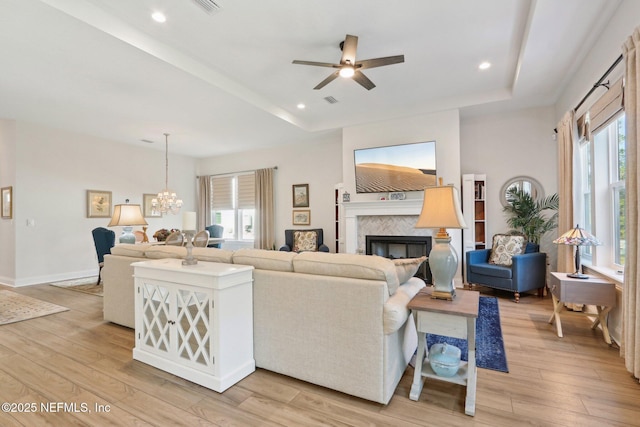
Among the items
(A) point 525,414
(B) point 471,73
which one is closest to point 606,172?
(B) point 471,73

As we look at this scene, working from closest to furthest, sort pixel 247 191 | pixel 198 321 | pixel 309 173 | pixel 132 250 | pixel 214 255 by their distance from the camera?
pixel 198 321 < pixel 214 255 < pixel 132 250 < pixel 309 173 < pixel 247 191

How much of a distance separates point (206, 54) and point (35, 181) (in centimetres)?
447

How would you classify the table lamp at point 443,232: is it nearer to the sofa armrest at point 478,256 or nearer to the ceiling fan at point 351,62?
the ceiling fan at point 351,62

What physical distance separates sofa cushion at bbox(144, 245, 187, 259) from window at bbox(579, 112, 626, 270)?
4328 mm

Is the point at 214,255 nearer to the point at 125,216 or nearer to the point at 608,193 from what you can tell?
the point at 125,216

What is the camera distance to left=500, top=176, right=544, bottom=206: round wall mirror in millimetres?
4809

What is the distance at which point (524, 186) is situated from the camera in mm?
4879

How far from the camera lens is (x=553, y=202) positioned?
463 centimetres

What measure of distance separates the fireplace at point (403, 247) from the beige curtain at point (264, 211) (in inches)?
104

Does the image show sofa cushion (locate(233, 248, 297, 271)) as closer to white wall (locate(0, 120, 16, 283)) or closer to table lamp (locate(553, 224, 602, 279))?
table lamp (locate(553, 224, 602, 279))

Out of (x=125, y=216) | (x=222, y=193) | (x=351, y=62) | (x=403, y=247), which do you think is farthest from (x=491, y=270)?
(x=222, y=193)

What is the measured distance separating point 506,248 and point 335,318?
3.76 metres

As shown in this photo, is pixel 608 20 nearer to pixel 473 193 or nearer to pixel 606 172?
pixel 606 172

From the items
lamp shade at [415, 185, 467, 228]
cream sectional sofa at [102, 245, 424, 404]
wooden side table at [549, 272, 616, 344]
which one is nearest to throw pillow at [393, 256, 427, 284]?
cream sectional sofa at [102, 245, 424, 404]
